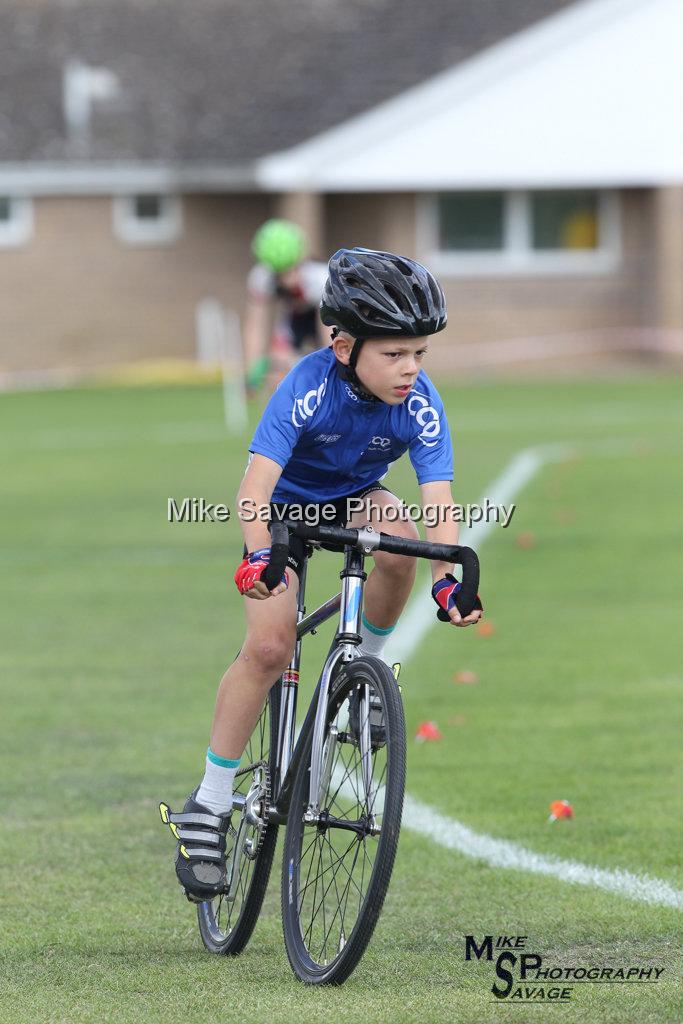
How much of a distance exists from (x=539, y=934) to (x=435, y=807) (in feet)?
5.73

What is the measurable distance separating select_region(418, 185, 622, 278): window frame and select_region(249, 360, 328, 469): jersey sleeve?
34620 millimetres

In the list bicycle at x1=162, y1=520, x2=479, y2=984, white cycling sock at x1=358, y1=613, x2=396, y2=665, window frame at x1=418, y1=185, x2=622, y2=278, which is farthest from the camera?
window frame at x1=418, y1=185, x2=622, y2=278

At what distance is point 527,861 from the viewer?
637 cm

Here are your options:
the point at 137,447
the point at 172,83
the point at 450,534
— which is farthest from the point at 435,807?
the point at 172,83

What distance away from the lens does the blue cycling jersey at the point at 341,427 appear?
5.13 metres

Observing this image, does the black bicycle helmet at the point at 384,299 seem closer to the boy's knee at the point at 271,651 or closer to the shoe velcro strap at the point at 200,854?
the boy's knee at the point at 271,651

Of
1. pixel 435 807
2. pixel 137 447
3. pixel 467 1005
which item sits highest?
pixel 467 1005

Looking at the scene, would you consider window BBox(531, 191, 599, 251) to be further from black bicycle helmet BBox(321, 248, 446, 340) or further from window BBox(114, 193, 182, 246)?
black bicycle helmet BBox(321, 248, 446, 340)

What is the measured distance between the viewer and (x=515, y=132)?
38.4 metres

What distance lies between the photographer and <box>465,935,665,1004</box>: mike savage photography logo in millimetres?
4879

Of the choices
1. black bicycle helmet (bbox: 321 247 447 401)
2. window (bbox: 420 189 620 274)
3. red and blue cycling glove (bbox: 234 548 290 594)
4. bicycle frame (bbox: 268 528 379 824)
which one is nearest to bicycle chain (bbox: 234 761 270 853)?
bicycle frame (bbox: 268 528 379 824)

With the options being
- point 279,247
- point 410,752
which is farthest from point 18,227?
point 410,752

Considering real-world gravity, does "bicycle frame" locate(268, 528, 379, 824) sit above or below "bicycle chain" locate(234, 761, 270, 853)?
above

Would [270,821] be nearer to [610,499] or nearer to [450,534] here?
[450,534]
